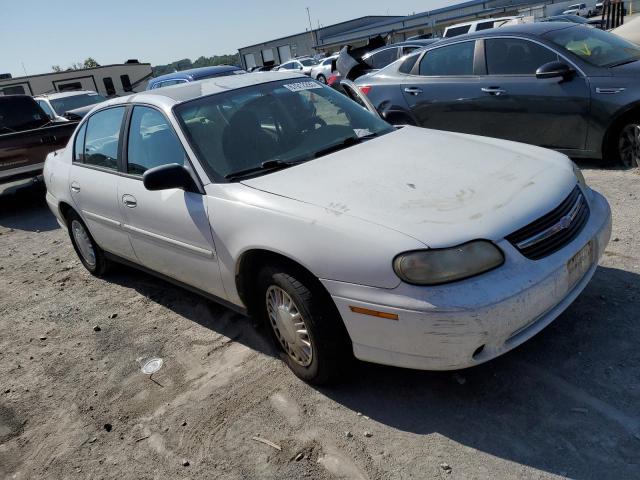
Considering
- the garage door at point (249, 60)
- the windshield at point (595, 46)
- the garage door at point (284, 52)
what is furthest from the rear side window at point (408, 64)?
the garage door at point (249, 60)

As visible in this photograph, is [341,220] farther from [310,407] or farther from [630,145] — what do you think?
[630,145]

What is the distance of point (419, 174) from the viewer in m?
3.01

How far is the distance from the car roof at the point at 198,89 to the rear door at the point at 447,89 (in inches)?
116

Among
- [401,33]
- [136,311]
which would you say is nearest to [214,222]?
[136,311]

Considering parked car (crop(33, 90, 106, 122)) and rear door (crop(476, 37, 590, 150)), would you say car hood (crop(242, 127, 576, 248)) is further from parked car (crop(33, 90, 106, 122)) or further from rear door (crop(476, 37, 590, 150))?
parked car (crop(33, 90, 106, 122))

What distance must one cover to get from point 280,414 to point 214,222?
112cm

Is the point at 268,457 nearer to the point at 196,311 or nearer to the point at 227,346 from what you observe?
the point at 227,346

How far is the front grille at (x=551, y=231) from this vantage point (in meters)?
2.55

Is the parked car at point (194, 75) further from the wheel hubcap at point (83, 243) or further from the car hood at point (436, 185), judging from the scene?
the car hood at point (436, 185)

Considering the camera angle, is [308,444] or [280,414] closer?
[308,444]

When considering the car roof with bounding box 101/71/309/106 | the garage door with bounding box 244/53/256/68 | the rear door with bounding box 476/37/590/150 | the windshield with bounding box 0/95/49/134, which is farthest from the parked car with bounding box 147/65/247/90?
the garage door with bounding box 244/53/256/68

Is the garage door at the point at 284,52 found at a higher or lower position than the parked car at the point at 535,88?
lower

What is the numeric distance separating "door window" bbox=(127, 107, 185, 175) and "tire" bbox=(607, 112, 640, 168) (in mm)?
4451

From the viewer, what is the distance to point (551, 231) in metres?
2.67
